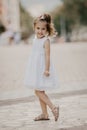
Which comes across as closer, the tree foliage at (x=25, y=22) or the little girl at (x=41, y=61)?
the little girl at (x=41, y=61)

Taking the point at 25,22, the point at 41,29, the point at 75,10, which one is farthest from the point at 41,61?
the point at 25,22

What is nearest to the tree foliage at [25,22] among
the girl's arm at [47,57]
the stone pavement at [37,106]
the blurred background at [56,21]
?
the blurred background at [56,21]

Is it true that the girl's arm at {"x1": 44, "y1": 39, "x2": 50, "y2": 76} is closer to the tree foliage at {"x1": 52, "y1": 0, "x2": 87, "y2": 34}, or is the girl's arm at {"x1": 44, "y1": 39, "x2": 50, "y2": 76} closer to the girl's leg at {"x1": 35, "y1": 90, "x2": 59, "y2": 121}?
the girl's leg at {"x1": 35, "y1": 90, "x2": 59, "y2": 121}

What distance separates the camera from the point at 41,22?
27.1ft

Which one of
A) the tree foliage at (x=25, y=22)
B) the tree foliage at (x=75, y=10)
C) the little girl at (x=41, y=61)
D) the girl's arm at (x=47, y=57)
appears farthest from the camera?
the tree foliage at (x=25, y=22)

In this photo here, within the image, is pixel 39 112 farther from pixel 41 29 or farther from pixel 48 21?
pixel 48 21

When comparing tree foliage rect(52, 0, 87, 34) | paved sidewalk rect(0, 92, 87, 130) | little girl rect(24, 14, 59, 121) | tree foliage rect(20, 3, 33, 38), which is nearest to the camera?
paved sidewalk rect(0, 92, 87, 130)

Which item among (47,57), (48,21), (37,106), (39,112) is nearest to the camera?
(47,57)

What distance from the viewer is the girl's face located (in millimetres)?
8276

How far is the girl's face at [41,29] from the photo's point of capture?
8.28 meters

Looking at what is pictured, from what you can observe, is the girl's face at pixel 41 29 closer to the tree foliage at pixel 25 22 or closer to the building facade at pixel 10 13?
the building facade at pixel 10 13

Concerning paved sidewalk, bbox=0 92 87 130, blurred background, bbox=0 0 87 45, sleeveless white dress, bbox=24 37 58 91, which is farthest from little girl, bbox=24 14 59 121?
blurred background, bbox=0 0 87 45

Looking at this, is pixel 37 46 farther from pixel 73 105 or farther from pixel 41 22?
pixel 73 105

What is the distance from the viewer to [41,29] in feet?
27.2
